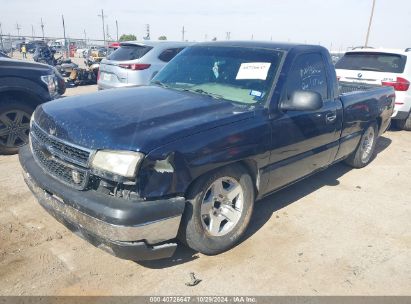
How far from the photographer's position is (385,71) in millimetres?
7672

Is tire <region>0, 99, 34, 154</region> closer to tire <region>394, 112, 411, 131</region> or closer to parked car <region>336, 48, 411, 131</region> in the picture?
parked car <region>336, 48, 411, 131</region>

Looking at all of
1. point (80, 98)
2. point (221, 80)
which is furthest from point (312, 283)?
point (80, 98)

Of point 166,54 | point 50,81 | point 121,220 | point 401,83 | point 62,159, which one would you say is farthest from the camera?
point 166,54

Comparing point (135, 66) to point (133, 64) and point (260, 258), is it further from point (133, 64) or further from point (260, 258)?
point (260, 258)

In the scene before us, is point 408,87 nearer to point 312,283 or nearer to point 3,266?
point 312,283

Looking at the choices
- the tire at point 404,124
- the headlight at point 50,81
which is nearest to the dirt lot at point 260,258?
the headlight at point 50,81

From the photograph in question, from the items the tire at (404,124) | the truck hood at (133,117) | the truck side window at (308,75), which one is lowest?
the tire at (404,124)

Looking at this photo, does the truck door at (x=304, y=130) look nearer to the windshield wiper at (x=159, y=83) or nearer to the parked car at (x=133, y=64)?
the windshield wiper at (x=159, y=83)

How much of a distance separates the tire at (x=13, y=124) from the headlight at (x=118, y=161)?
3527mm

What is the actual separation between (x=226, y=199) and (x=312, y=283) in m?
0.97

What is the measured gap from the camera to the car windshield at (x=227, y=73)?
3412mm

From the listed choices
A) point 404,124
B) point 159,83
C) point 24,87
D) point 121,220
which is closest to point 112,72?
point 24,87

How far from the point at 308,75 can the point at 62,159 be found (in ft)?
8.72

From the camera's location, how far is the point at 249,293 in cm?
273
